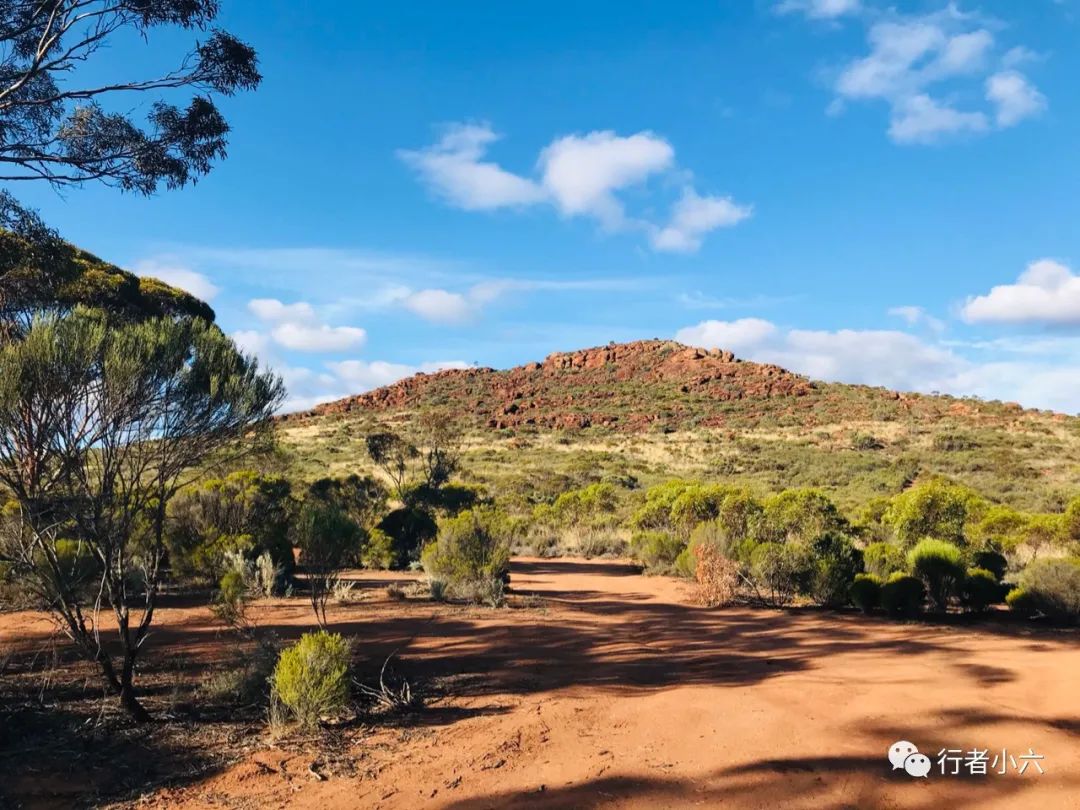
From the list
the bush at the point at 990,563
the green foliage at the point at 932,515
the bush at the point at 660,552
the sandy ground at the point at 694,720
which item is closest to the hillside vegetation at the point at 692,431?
the green foliage at the point at 932,515

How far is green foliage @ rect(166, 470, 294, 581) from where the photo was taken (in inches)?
532

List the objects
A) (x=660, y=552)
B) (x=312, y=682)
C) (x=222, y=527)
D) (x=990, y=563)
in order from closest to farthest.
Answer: (x=312, y=682) → (x=990, y=563) → (x=222, y=527) → (x=660, y=552)

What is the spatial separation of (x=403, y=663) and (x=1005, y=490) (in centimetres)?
2925

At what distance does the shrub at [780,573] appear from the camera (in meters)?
11.6

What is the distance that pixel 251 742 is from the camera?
Answer: 563 centimetres

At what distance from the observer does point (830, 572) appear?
11.3 m

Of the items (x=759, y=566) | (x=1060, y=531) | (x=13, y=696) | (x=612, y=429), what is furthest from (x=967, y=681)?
(x=612, y=429)

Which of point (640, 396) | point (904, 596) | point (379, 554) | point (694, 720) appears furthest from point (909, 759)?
point (640, 396)

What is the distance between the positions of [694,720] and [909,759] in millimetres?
1605

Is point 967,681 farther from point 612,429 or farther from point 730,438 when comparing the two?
point 612,429

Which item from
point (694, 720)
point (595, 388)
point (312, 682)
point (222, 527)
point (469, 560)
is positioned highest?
point (595, 388)

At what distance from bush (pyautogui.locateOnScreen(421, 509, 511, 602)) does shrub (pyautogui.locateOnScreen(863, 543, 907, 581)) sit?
6757mm

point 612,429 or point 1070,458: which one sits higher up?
point 612,429

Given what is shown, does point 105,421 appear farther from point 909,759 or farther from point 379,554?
point 379,554
